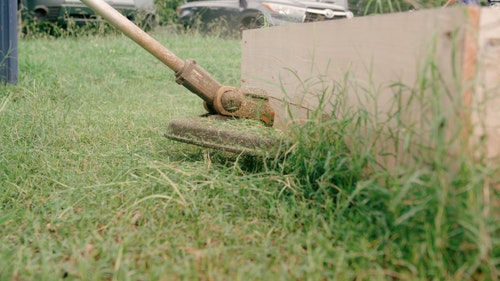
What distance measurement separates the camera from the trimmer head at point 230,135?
8.04 feet

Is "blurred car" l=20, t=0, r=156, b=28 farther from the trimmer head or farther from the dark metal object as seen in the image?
the trimmer head

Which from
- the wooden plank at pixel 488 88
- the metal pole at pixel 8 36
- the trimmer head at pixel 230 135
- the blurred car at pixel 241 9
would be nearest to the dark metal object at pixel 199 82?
the trimmer head at pixel 230 135

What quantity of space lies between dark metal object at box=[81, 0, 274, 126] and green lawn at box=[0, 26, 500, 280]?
312mm

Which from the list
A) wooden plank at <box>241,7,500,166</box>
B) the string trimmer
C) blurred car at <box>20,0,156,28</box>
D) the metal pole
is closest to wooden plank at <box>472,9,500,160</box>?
wooden plank at <box>241,7,500,166</box>

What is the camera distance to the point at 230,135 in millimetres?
2566

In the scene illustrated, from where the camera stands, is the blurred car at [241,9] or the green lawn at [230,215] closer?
the green lawn at [230,215]

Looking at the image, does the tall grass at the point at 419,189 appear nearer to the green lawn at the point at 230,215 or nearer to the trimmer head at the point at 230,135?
the green lawn at the point at 230,215

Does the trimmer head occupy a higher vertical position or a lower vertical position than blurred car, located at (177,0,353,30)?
lower

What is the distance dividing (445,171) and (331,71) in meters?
0.87

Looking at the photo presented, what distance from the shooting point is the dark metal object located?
3.13 meters

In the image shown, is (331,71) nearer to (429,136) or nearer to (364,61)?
(364,61)

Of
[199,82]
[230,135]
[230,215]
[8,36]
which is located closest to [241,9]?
[8,36]

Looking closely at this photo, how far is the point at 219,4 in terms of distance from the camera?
31.2 ft

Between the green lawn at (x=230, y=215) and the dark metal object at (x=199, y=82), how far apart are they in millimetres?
312
